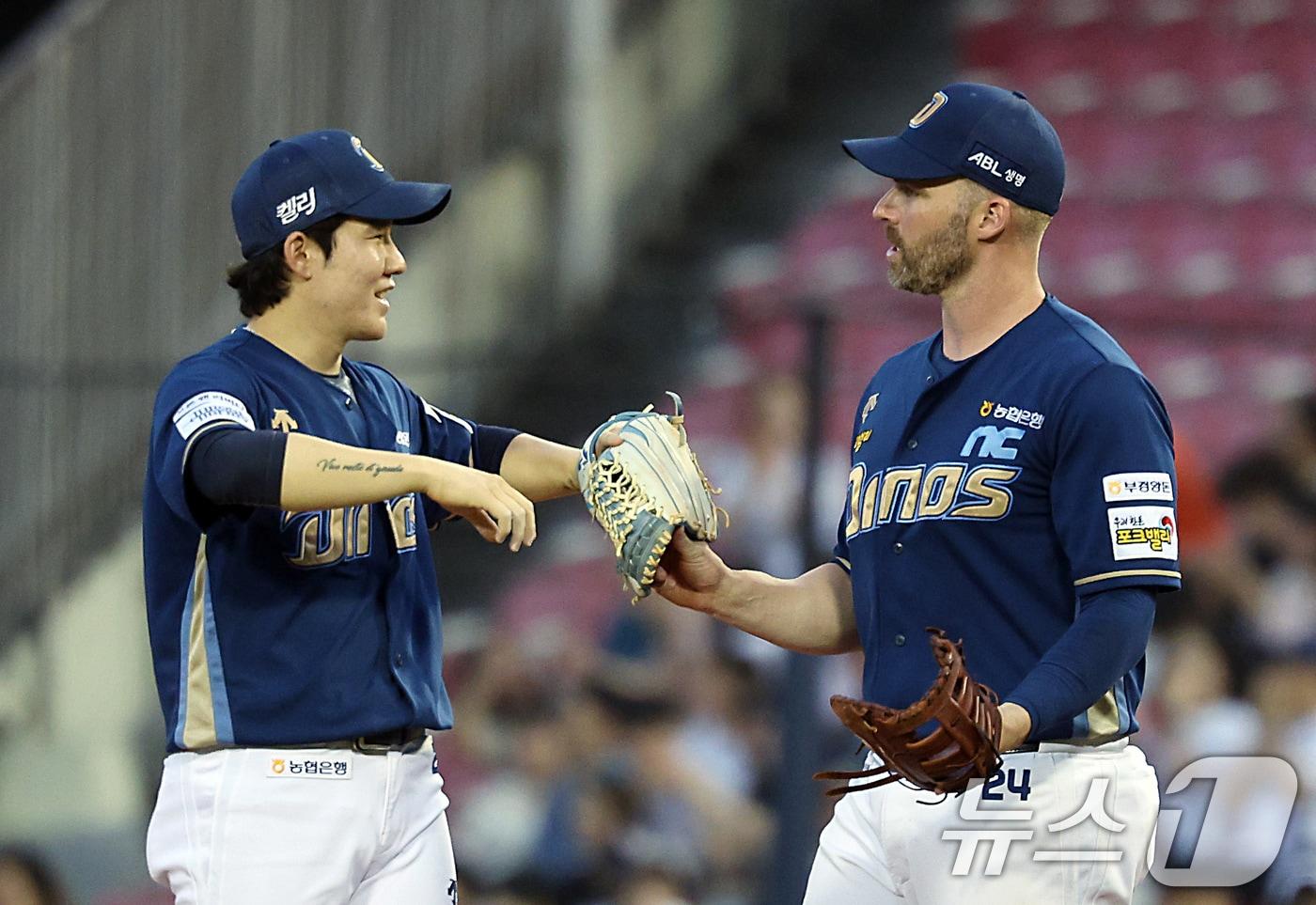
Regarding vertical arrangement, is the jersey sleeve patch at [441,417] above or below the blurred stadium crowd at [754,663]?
above

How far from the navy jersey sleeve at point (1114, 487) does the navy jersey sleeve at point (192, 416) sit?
136 cm

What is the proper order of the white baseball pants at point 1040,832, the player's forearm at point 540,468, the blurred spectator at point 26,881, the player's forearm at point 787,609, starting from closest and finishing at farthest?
the white baseball pants at point 1040,832 → the player's forearm at point 787,609 → the player's forearm at point 540,468 → the blurred spectator at point 26,881

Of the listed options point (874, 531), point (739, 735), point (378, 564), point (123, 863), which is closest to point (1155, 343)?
point (739, 735)

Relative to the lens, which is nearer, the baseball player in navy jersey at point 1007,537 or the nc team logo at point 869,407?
the baseball player in navy jersey at point 1007,537

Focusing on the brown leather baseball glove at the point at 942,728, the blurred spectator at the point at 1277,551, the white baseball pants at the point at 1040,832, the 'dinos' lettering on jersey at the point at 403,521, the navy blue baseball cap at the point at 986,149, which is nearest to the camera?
the brown leather baseball glove at the point at 942,728

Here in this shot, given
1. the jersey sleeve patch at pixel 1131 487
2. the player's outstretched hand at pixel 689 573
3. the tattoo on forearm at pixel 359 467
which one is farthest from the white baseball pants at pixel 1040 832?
the tattoo on forearm at pixel 359 467

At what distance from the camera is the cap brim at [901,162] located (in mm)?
3277

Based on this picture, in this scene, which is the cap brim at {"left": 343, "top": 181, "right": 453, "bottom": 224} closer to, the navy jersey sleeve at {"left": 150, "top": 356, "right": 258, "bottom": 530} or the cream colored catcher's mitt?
the navy jersey sleeve at {"left": 150, "top": 356, "right": 258, "bottom": 530}

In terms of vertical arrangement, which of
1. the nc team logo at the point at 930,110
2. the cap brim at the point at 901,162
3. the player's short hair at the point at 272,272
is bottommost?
the player's short hair at the point at 272,272

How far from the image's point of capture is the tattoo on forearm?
3064 millimetres

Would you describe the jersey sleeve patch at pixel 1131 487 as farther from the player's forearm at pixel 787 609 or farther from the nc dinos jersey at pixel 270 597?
the nc dinos jersey at pixel 270 597

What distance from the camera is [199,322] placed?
290 inches

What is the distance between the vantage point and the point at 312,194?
3404 millimetres

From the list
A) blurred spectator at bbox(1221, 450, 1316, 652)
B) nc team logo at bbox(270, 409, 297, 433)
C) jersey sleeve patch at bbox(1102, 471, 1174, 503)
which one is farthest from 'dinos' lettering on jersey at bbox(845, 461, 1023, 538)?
blurred spectator at bbox(1221, 450, 1316, 652)
